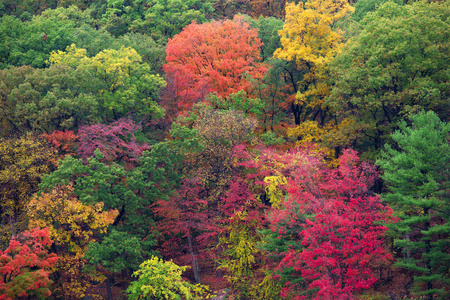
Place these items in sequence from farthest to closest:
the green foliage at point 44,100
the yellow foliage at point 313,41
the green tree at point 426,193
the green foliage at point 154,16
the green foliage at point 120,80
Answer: the green foliage at point 154,16 < the yellow foliage at point 313,41 < the green foliage at point 120,80 < the green foliage at point 44,100 < the green tree at point 426,193

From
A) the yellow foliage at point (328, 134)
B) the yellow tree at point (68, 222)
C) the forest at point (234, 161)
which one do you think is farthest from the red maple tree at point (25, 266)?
the yellow foliage at point (328, 134)

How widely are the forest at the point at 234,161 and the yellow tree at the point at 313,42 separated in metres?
0.20

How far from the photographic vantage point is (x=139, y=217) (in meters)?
37.0

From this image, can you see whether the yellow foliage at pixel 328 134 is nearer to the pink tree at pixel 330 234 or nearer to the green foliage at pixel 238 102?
the green foliage at pixel 238 102

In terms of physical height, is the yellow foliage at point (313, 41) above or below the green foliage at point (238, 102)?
above

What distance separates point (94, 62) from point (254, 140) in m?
17.4

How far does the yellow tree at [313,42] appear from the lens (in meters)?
43.0

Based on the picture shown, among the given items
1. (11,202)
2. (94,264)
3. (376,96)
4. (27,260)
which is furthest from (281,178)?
(11,202)

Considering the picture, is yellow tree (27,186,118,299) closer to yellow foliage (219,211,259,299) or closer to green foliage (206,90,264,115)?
yellow foliage (219,211,259,299)

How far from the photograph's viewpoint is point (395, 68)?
34844 mm

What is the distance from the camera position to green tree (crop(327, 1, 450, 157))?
33.7 meters

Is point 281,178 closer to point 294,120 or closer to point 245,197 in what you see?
point 245,197

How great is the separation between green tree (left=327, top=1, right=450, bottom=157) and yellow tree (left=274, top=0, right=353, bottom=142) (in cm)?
391

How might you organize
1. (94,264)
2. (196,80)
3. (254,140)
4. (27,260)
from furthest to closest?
(196,80), (254,140), (94,264), (27,260)
